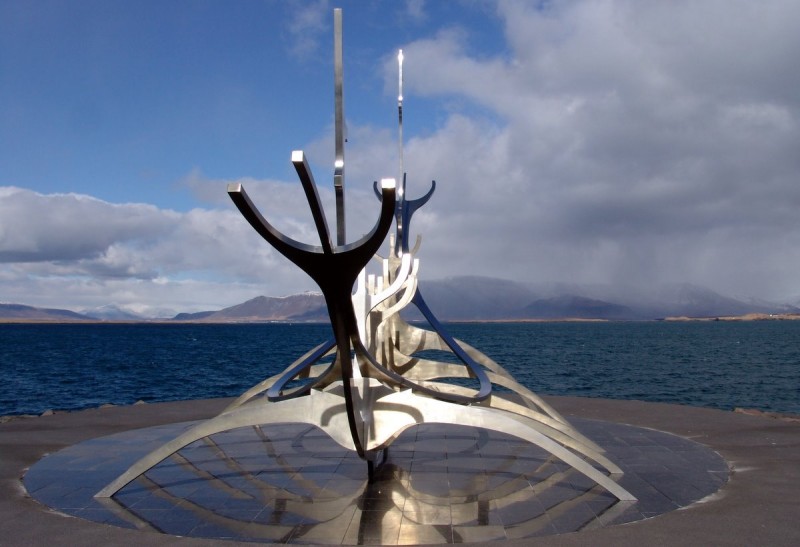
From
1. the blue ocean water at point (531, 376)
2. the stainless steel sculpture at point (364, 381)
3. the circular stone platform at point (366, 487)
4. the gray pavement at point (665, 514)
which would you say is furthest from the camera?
the blue ocean water at point (531, 376)

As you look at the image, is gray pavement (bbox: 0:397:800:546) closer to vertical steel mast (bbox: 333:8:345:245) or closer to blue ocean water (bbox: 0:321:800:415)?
vertical steel mast (bbox: 333:8:345:245)

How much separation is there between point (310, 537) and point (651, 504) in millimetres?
5711

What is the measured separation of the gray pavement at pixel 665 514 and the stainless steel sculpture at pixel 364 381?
154 cm

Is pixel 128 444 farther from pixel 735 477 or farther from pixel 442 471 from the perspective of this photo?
pixel 735 477

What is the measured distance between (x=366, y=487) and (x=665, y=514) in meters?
5.20

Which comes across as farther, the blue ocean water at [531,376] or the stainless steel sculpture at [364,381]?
the blue ocean water at [531,376]

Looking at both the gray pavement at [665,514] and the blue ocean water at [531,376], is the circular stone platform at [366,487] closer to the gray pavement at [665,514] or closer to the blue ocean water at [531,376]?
the gray pavement at [665,514]

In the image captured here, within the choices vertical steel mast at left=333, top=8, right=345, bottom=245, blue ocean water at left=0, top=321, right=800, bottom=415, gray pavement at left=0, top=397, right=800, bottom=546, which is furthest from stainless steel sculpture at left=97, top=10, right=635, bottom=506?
blue ocean water at left=0, top=321, right=800, bottom=415

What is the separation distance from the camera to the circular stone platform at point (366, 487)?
10930 mm

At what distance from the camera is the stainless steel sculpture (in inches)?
358

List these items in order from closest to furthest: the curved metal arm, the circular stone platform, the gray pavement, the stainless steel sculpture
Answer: the stainless steel sculpture < the gray pavement < the circular stone platform < the curved metal arm

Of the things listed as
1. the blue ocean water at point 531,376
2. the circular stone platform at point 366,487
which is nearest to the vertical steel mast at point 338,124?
the circular stone platform at point 366,487

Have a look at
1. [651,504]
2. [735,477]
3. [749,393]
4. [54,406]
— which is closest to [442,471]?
[651,504]

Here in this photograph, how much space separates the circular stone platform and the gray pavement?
0.38 metres
